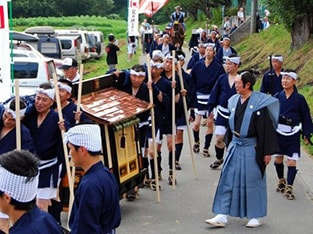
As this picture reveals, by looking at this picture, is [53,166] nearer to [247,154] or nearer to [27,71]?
[247,154]

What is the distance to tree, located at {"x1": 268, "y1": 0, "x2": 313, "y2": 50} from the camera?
20750 millimetres

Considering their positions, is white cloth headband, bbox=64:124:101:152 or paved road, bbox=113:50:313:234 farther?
paved road, bbox=113:50:313:234

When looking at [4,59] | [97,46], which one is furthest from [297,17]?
[97,46]

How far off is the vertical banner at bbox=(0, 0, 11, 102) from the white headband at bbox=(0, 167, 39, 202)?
4704 mm

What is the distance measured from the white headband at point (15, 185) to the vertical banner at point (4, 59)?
4.70 meters

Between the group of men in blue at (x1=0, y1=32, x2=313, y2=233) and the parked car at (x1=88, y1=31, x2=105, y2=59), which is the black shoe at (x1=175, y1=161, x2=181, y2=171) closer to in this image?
the group of men in blue at (x1=0, y1=32, x2=313, y2=233)

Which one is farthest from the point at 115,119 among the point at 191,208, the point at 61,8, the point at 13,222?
the point at 61,8

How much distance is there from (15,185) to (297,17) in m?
18.1

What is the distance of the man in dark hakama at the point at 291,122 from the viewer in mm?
9453

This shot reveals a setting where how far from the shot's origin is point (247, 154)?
8188 mm

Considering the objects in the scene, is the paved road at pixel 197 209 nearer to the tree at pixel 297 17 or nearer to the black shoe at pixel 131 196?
the black shoe at pixel 131 196

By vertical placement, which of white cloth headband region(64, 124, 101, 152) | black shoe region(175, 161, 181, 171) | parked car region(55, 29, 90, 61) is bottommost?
black shoe region(175, 161, 181, 171)

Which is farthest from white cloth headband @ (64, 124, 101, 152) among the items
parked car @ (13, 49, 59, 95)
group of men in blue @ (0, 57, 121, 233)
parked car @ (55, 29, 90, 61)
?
parked car @ (55, 29, 90, 61)

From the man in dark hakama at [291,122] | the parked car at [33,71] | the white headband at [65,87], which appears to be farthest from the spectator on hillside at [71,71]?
the parked car at [33,71]
